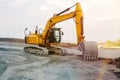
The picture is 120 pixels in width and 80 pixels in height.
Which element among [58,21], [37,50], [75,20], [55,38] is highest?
[58,21]

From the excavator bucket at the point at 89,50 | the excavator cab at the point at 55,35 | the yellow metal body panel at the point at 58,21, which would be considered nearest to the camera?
the excavator bucket at the point at 89,50

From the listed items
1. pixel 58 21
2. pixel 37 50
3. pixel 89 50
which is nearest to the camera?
pixel 89 50

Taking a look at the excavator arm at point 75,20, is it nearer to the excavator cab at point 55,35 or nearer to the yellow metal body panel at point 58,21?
the yellow metal body panel at point 58,21

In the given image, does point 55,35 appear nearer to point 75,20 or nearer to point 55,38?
point 55,38

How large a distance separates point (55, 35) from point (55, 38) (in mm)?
265

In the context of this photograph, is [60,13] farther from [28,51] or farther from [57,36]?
[28,51]

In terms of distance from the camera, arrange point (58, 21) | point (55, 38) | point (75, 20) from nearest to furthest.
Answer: point (75, 20), point (58, 21), point (55, 38)

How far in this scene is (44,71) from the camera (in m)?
14.8

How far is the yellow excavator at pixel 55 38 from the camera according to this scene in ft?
67.8

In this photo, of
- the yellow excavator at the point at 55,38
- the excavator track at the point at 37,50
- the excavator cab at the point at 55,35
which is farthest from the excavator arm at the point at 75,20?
the excavator track at the point at 37,50

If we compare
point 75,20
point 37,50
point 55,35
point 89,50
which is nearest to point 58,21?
point 55,35

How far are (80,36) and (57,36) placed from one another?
17.6ft

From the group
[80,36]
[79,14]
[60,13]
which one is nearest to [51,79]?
[80,36]

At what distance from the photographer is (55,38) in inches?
1017
